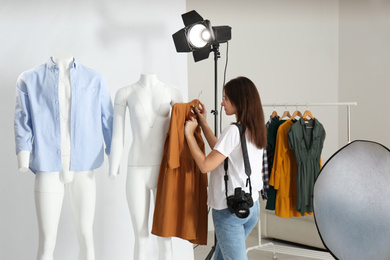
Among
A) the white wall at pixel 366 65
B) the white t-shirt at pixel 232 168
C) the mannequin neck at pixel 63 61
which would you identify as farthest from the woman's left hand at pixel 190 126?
the white wall at pixel 366 65

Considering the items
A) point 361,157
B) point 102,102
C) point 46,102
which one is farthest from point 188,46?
point 361,157

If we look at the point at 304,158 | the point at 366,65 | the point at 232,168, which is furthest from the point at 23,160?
the point at 366,65

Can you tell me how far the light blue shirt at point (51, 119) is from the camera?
99.1 inches

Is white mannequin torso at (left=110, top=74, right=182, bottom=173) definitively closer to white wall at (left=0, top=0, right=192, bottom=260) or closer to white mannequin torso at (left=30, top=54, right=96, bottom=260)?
white mannequin torso at (left=30, top=54, right=96, bottom=260)

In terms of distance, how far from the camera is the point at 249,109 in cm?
216

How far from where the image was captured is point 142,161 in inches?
104

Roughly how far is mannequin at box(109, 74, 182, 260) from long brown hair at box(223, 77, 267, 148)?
62 centimetres

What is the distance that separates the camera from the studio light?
9.68 ft

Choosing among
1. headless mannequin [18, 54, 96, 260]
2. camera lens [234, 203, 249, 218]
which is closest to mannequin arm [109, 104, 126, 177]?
headless mannequin [18, 54, 96, 260]

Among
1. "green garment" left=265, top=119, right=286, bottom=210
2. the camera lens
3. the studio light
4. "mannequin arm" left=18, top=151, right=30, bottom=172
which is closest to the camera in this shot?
the camera lens

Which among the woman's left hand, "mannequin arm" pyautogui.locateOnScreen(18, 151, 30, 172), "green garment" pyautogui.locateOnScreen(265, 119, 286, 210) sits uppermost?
the woman's left hand

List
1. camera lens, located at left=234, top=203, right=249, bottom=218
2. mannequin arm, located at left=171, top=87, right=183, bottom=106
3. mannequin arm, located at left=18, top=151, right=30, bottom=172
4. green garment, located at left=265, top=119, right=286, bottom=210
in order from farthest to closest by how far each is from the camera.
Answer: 1. green garment, located at left=265, top=119, right=286, bottom=210
2. mannequin arm, located at left=171, top=87, right=183, bottom=106
3. mannequin arm, located at left=18, top=151, right=30, bottom=172
4. camera lens, located at left=234, top=203, right=249, bottom=218

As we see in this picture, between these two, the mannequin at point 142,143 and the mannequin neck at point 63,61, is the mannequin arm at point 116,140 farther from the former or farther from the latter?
the mannequin neck at point 63,61

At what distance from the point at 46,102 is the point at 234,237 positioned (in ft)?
4.20
